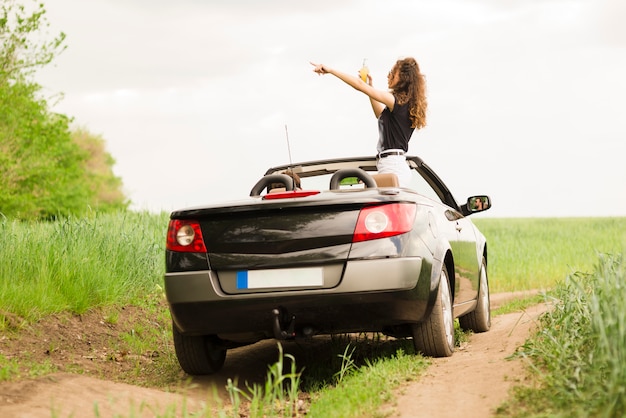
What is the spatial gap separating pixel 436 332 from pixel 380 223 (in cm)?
100

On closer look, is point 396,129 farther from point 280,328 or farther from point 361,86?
point 280,328

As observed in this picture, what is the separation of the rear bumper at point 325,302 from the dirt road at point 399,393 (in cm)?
47

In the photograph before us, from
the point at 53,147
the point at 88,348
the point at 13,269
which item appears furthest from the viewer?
the point at 53,147

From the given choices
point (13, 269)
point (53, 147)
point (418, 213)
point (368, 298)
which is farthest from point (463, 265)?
point (53, 147)

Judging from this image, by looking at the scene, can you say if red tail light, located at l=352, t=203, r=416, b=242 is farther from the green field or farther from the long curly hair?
the long curly hair

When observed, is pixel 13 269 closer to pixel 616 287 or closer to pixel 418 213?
pixel 418 213

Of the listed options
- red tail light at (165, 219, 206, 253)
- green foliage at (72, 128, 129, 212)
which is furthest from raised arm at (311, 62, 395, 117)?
green foliage at (72, 128, 129, 212)

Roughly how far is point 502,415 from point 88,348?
5.30 metres

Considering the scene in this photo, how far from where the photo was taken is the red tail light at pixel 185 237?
5.59 metres

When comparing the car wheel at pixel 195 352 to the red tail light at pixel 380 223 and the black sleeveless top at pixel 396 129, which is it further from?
the black sleeveless top at pixel 396 129

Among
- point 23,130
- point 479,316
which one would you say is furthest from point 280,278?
point 23,130

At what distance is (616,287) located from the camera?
4480mm

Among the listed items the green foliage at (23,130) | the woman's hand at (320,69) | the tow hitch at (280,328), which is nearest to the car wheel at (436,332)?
the tow hitch at (280,328)

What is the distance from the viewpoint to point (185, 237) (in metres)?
5.66
